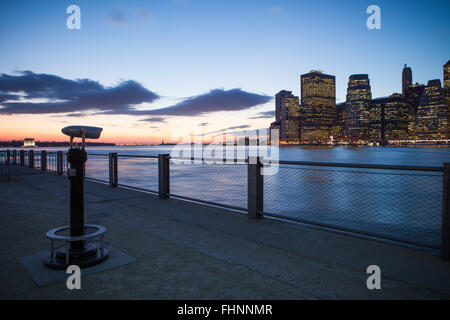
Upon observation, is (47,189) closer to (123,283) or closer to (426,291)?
(123,283)

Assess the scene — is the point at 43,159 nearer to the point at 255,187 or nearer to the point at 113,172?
the point at 113,172

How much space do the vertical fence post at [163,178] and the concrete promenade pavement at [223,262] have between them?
71.0 inches

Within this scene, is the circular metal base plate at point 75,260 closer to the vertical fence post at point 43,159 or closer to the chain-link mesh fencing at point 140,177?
the chain-link mesh fencing at point 140,177

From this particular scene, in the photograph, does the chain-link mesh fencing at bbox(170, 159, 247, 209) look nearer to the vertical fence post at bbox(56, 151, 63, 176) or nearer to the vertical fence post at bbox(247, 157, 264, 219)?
the vertical fence post at bbox(247, 157, 264, 219)

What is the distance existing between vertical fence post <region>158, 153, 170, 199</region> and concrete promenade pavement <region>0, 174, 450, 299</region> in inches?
71.0

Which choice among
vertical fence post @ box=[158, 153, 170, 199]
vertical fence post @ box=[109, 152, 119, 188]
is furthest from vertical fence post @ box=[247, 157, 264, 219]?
vertical fence post @ box=[109, 152, 119, 188]

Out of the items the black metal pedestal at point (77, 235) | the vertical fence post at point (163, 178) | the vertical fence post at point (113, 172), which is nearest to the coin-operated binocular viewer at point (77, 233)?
the black metal pedestal at point (77, 235)

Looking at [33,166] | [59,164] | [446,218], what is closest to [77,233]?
[446,218]

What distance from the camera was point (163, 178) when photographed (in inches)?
293

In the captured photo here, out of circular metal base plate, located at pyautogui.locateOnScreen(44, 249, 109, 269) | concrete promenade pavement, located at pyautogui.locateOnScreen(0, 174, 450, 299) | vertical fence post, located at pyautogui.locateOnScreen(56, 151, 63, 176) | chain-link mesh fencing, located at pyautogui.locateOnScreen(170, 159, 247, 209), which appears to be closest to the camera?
concrete promenade pavement, located at pyautogui.locateOnScreen(0, 174, 450, 299)

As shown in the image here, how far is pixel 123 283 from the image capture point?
9.05 ft

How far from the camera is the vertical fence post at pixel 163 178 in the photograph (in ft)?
24.3

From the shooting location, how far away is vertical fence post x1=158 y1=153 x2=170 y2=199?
7418mm
